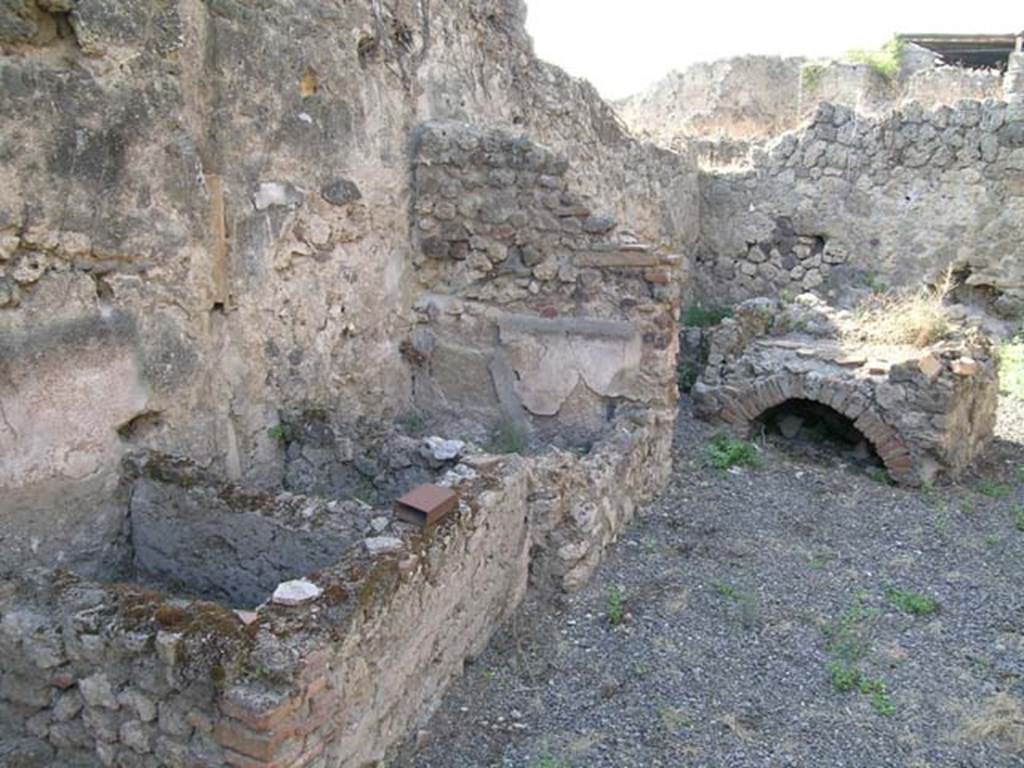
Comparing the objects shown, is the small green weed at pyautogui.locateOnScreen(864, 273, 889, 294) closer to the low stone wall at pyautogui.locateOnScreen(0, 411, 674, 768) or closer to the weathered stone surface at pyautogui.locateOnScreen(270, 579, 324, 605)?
the low stone wall at pyautogui.locateOnScreen(0, 411, 674, 768)

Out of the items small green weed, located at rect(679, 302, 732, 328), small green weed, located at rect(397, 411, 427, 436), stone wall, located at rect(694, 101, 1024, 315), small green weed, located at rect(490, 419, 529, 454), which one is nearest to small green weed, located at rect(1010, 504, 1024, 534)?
small green weed, located at rect(490, 419, 529, 454)

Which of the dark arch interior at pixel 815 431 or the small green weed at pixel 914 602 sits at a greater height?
the dark arch interior at pixel 815 431

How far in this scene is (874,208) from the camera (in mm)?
9727

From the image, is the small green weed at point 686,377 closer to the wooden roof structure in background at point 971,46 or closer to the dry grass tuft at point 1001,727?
the dry grass tuft at point 1001,727

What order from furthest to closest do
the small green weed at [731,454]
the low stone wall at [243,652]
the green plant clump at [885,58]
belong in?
the green plant clump at [885,58] < the small green weed at [731,454] < the low stone wall at [243,652]

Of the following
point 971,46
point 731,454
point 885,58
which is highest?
point 971,46

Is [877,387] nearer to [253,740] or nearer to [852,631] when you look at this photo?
[852,631]

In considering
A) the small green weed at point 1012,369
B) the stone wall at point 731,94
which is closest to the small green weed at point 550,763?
the small green weed at point 1012,369

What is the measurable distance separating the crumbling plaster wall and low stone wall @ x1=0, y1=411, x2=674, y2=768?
0.45 metres

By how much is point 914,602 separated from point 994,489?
80.4 inches

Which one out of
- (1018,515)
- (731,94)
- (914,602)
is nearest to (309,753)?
(914,602)

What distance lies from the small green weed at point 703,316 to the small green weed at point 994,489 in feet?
11.7

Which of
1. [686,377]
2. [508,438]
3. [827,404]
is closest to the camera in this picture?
[508,438]

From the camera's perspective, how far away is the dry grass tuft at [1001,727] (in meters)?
3.21
